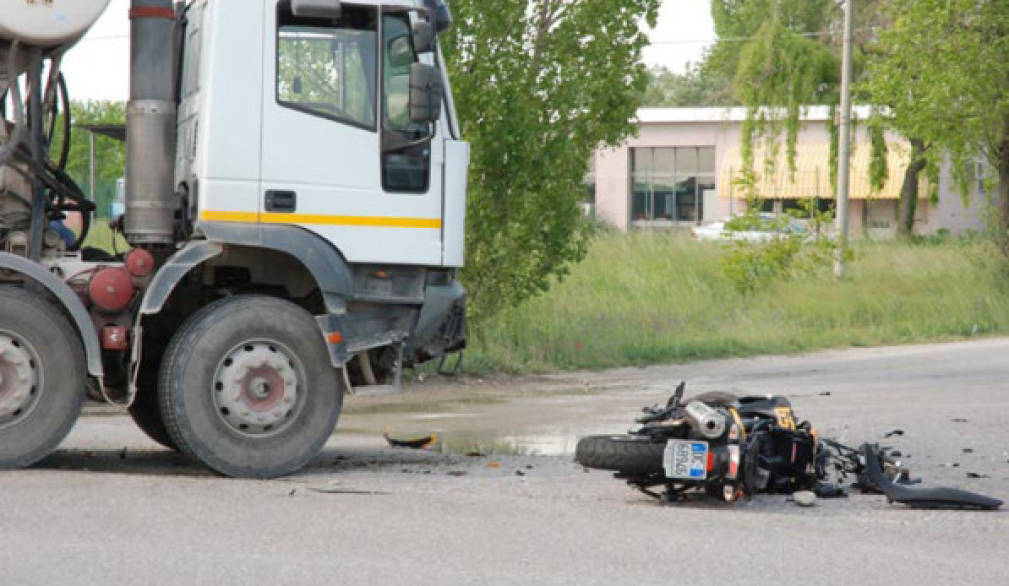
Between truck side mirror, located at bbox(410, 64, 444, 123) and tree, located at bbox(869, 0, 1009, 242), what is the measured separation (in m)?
22.2

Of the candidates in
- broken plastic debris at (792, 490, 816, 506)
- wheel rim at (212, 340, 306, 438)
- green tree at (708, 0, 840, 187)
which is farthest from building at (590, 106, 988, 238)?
broken plastic debris at (792, 490, 816, 506)

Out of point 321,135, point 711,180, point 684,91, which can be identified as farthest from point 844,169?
point 684,91

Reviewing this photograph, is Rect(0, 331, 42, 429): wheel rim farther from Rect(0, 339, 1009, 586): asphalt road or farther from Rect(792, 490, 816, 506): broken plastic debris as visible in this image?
Rect(792, 490, 816, 506): broken plastic debris

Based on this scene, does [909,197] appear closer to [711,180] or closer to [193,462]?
[711,180]

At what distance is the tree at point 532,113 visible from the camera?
18062 millimetres

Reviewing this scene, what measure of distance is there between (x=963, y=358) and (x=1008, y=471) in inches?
428

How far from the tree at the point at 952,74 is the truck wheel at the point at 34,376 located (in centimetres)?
2378

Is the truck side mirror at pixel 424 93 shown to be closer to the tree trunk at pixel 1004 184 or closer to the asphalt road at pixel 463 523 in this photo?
the asphalt road at pixel 463 523

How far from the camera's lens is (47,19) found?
9.82 meters

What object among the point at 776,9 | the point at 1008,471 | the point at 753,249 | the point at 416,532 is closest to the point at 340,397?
the point at 416,532

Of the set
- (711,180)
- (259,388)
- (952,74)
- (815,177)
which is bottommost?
(259,388)

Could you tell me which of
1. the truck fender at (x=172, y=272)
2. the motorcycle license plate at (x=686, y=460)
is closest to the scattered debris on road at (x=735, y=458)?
the motorcycle license plate at (x=686, y=460)

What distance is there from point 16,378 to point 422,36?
11.2ft

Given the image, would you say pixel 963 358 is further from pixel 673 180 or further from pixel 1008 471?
pixel 673 180
